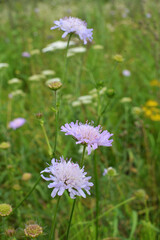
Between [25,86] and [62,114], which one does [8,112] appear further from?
[25,86]

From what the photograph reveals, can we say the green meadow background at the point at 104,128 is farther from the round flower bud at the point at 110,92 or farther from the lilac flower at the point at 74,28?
the lilac flower at the point at 74,28

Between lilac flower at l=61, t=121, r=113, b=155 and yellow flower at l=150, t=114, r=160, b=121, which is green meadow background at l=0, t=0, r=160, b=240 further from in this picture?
lilac flower at l=61, t=121, r=113, b=155

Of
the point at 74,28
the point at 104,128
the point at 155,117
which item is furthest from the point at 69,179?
the point at 155,117

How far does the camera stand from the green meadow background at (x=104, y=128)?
1366 millimetres

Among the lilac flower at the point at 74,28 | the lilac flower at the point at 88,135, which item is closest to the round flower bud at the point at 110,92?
Answer: the lilac flower at the point at 74,28

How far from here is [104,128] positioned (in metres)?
1.95

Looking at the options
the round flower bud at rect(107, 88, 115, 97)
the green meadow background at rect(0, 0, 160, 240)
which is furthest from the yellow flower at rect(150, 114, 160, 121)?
the round flower bud at rect(107, 88, 115, 97)

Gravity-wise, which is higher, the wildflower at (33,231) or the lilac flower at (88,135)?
the lilac flower at (88,135)

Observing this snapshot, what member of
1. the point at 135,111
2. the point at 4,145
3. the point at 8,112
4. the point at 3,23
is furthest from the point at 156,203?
the point at 3,23

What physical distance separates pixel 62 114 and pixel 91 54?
1847 millimetres

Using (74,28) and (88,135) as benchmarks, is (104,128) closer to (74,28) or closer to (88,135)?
(74,28)

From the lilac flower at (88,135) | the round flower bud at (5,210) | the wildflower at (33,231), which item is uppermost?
the lilac flower at (88,135)

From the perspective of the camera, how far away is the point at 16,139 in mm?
2193

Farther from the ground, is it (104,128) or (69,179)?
(104,128)
